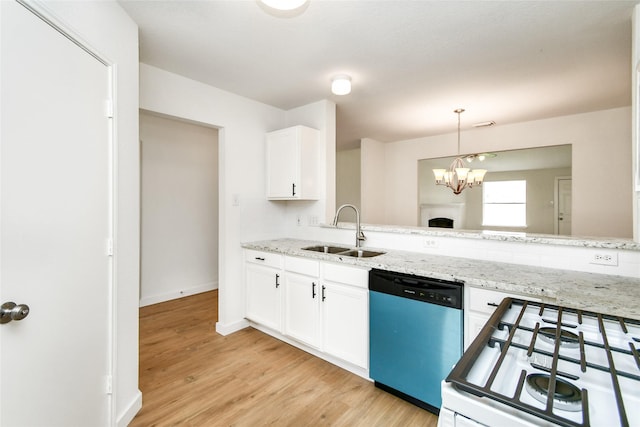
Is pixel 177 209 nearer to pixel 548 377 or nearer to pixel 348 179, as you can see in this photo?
pixel 348 179

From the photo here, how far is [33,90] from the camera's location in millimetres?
1163

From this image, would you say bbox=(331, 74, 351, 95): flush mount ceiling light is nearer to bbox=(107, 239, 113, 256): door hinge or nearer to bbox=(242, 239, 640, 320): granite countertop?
bbox=(242, 239, 640, 320): granite countertop

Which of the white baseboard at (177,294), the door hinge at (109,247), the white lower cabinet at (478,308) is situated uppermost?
the door hinge at (109,247)

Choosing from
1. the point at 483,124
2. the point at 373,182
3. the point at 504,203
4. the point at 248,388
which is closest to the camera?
the point at 248,388

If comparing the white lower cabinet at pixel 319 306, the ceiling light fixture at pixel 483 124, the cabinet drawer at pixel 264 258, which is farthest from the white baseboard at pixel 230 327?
the ceiling light fixture at pixel 483 124

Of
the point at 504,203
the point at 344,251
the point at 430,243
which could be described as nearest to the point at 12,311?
the point at 344,251

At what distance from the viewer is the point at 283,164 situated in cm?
314

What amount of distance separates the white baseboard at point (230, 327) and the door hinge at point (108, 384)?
1.37 meters

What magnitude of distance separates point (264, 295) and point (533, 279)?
2187mm

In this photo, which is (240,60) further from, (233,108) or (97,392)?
(97,392)

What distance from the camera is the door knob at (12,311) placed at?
3.38 feet

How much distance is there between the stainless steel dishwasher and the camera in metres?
1.76

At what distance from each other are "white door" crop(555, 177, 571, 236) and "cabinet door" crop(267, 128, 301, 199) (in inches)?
203

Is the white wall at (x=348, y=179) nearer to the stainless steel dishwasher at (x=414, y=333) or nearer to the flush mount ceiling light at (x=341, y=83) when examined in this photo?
the flush mount ceiling light at (x=341, y=83)
